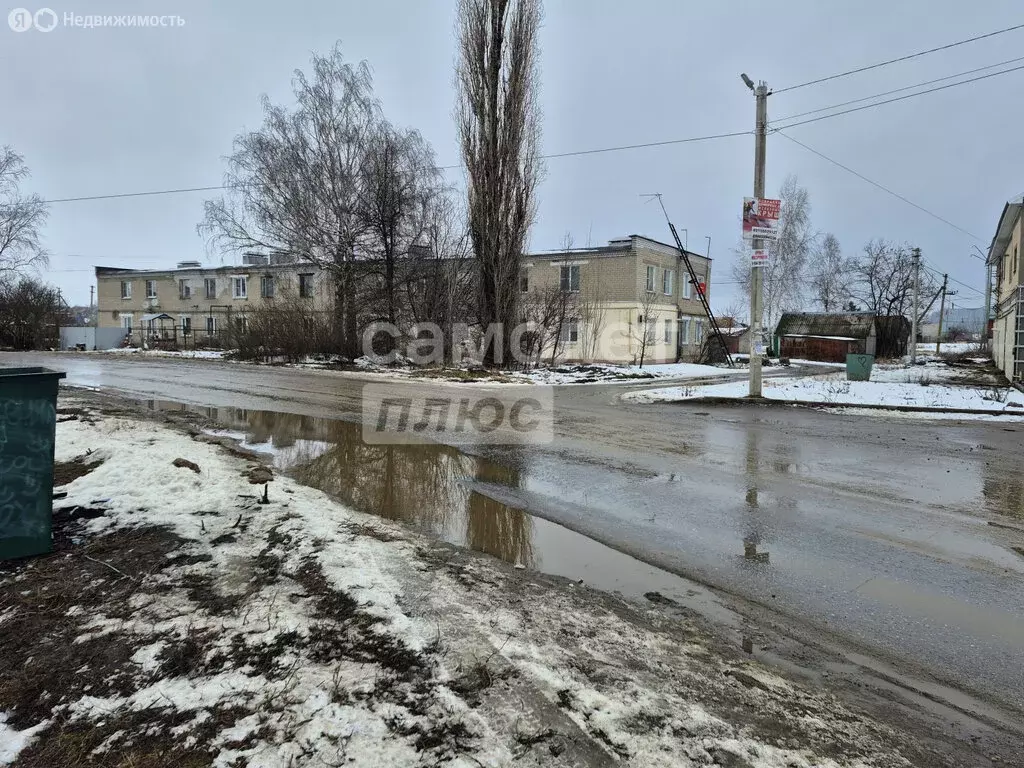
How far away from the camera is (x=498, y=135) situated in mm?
23172

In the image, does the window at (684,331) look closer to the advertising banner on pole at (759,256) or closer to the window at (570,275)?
the window at (570,275)

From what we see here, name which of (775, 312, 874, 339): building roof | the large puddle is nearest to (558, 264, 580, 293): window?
(775, 312, 874, 339): building roof

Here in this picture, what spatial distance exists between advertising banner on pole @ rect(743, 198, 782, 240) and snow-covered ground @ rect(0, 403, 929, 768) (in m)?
12.6

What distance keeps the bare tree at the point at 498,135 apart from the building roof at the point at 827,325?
104 feet

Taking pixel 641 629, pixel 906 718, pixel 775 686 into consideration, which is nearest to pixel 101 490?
pixel 641 629

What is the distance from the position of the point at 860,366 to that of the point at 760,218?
8.49 metres

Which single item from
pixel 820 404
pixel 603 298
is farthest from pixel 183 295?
pixel 820 404

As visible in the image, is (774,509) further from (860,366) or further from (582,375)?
(582,375)

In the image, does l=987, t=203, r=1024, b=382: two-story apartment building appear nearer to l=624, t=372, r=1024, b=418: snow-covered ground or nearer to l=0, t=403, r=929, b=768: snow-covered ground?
l=624, t=372, r=1024, b=418: snow-covered ground

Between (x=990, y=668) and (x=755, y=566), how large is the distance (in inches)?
58.6

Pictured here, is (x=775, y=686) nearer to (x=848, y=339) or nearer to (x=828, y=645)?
(x=828, y=645)

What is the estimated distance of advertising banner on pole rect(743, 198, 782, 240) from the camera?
1427 cm

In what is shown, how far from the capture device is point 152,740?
228 cm

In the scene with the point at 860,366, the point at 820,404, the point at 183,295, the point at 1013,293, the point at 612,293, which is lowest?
the point at 820,404
